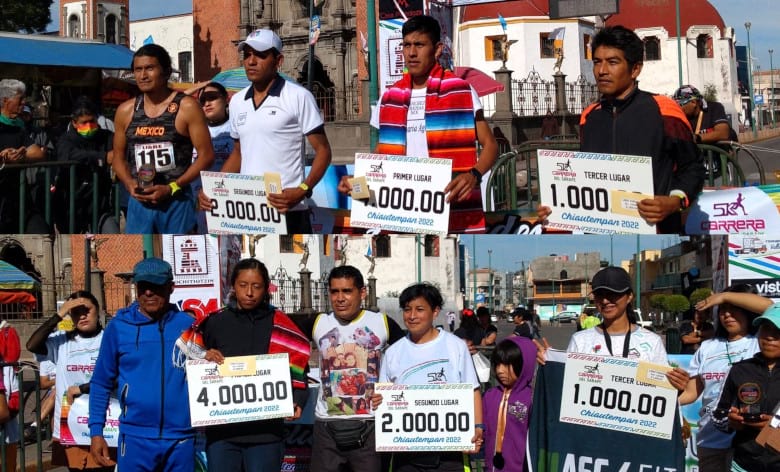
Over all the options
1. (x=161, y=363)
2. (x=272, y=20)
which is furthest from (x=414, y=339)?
(x=272, y=20)

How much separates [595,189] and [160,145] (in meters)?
3.26

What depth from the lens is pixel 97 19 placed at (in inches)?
2963

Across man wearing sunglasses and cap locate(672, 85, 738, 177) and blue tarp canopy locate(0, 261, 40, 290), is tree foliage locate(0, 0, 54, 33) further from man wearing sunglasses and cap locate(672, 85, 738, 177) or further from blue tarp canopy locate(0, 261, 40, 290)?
man wearing sunglasses and cap locate(672, 85, 738, 177)

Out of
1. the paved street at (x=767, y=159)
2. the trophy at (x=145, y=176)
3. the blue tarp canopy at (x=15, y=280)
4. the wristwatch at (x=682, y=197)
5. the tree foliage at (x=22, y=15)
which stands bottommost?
the blue tarp canopy at (x=15, y=280)

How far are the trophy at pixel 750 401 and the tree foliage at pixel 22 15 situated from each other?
207 ft

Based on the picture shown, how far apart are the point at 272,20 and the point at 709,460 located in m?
56.2

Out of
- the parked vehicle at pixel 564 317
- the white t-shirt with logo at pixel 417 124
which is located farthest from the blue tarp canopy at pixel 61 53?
the parked vehicle at pixel 564 317

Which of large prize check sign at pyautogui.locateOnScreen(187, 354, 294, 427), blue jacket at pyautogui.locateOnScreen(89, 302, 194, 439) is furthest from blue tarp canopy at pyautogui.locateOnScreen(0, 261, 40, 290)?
large prize check sign at pyautogui.locateOnScreen(187, 354, 294, 427)

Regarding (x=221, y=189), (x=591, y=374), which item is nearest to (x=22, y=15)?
(x=221, y=189)

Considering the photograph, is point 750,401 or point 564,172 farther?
point 564,172

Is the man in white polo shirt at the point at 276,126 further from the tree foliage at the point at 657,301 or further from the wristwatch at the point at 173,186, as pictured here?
the tree foliage at the point at 657,301

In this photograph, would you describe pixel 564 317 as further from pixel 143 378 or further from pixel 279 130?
pixel 143 378

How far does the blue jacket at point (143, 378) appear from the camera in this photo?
8547 millimetres

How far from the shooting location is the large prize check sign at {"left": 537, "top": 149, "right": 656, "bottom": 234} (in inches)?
326
